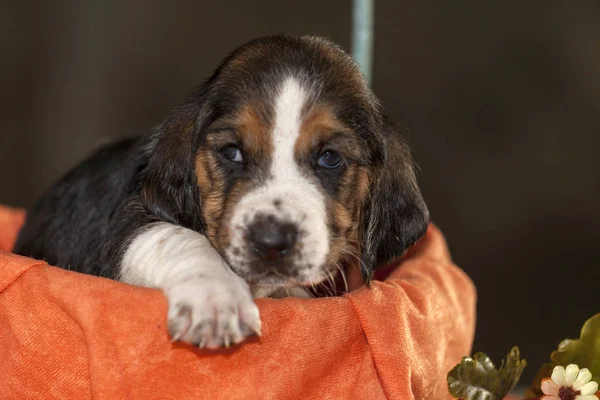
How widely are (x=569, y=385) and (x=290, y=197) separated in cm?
98

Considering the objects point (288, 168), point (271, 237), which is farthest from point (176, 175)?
point (271, 237)

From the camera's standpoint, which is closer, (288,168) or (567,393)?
(567,393)

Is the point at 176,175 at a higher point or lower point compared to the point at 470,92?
higher

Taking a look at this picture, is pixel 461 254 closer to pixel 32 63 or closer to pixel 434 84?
pixel 434 84

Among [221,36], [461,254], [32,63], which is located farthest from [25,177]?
[461,254]

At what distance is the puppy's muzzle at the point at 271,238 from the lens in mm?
2445

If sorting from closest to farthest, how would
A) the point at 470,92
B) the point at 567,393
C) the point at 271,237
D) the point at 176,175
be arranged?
1. the point at 567,393
2. the point at 271,237
3. the point at 176,175
4. the point at 470,92

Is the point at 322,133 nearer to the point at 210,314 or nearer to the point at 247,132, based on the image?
the point at 247,132

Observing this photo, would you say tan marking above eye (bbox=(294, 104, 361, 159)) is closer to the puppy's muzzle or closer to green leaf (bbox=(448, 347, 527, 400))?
the puppy's muzzle

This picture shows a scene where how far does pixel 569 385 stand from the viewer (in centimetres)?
231

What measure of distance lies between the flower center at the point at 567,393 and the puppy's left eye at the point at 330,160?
1.00m

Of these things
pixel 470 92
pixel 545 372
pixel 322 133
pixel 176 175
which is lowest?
pixel 545 372

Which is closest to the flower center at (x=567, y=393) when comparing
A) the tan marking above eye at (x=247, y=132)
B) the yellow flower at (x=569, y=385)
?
the yellow flower at (x=569, y=385)

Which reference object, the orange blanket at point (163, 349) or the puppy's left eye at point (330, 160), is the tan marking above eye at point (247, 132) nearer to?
the puppy's left eye at point (330, 160)
